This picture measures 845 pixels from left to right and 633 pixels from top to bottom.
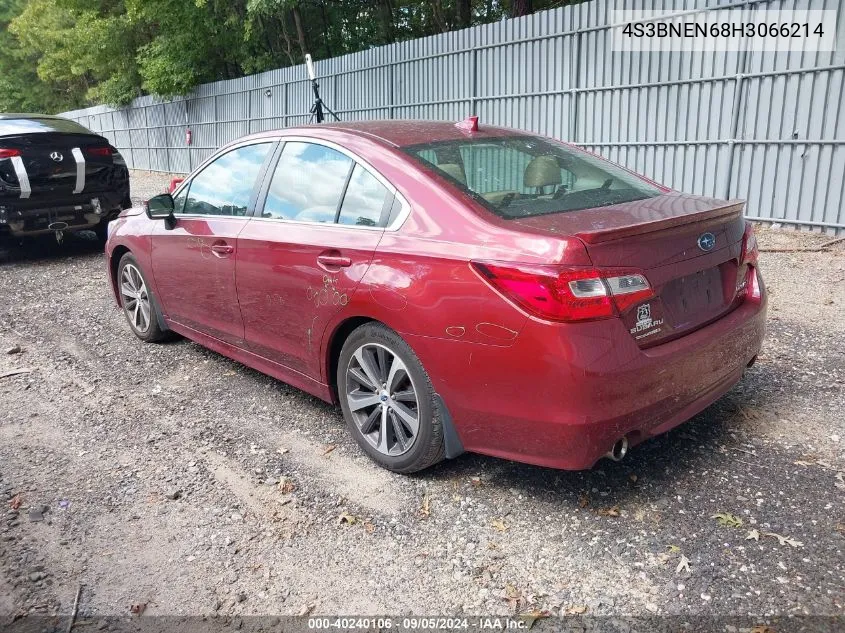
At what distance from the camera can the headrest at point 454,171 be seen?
133 inches

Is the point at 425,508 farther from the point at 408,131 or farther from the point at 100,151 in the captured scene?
the point at 100,151

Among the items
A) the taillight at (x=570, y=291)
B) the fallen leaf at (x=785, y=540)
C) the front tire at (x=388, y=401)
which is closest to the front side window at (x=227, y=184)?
the front tire at (x=388, y=401)

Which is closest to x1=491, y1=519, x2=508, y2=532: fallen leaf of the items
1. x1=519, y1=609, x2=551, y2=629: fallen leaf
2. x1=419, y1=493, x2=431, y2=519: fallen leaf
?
A: x1=419, y1=493, x2=431, y2=519: fallen leaf

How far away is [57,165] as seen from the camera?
8.68 meters

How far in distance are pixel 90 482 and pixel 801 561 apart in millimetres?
3167

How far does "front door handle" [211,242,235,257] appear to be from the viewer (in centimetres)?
428

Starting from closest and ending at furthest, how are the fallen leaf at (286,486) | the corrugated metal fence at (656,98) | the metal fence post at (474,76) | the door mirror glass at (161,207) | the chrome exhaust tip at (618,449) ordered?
1. the chrome exhaust tip at (618,449)
2. the fallen leaf at (286,486)
3. the door mirror glass at (161,207)
4. the corrugated metal fence at (656,98)
5. the metal fence post at (474,76)

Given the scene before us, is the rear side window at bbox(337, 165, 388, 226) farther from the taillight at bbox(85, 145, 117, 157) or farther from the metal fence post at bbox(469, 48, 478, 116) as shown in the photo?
the metal fence post at bbox(469, 48, 478, 116)

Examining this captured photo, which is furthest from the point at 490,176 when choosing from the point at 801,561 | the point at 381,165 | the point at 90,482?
the point at 90,482

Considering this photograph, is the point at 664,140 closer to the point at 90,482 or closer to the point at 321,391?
the point at 321,391

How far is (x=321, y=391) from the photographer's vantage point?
3865 mm

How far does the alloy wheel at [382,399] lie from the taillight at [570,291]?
2.43 ft

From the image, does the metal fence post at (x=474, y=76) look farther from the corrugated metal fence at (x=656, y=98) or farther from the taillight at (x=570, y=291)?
the taillight at (x=570, y=291)

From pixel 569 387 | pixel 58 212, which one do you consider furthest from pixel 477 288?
pixel 58 212
